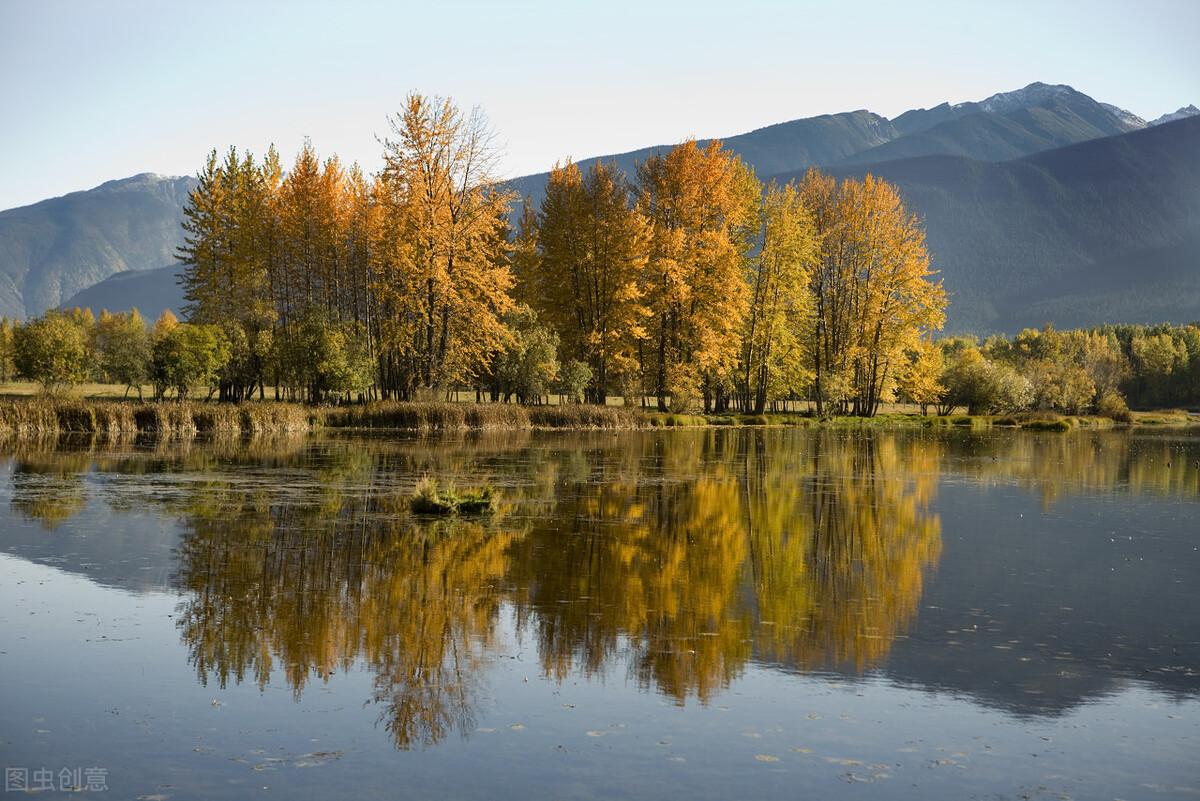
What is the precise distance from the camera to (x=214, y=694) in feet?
32.6

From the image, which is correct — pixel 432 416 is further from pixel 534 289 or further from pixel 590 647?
pixel 590 647

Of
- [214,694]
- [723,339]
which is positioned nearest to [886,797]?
[214,694]

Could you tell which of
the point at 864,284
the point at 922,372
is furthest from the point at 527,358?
the point at 922,372

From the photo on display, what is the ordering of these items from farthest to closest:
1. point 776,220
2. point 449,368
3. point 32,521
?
point 776,220 < point 449,368 < point 32,521

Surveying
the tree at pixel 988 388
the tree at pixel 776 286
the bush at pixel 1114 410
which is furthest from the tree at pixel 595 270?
the bush at pixel 1114 410

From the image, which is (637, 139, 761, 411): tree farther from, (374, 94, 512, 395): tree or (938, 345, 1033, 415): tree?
(938, 345, 1033, 415): tree

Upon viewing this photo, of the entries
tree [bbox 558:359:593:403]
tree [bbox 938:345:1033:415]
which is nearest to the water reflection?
tree [bbox 558:359:593:403]

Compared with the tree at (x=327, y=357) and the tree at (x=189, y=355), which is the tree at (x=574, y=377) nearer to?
the tree at (x=327, y=357)

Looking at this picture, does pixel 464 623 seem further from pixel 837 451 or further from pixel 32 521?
Result: pixel 837 451

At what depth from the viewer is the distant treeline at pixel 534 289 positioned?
53.9 m

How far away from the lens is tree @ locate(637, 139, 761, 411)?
60.0 m

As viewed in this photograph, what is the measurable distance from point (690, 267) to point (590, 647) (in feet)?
163

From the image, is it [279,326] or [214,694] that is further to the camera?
[279,326]

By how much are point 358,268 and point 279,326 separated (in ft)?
19.3
